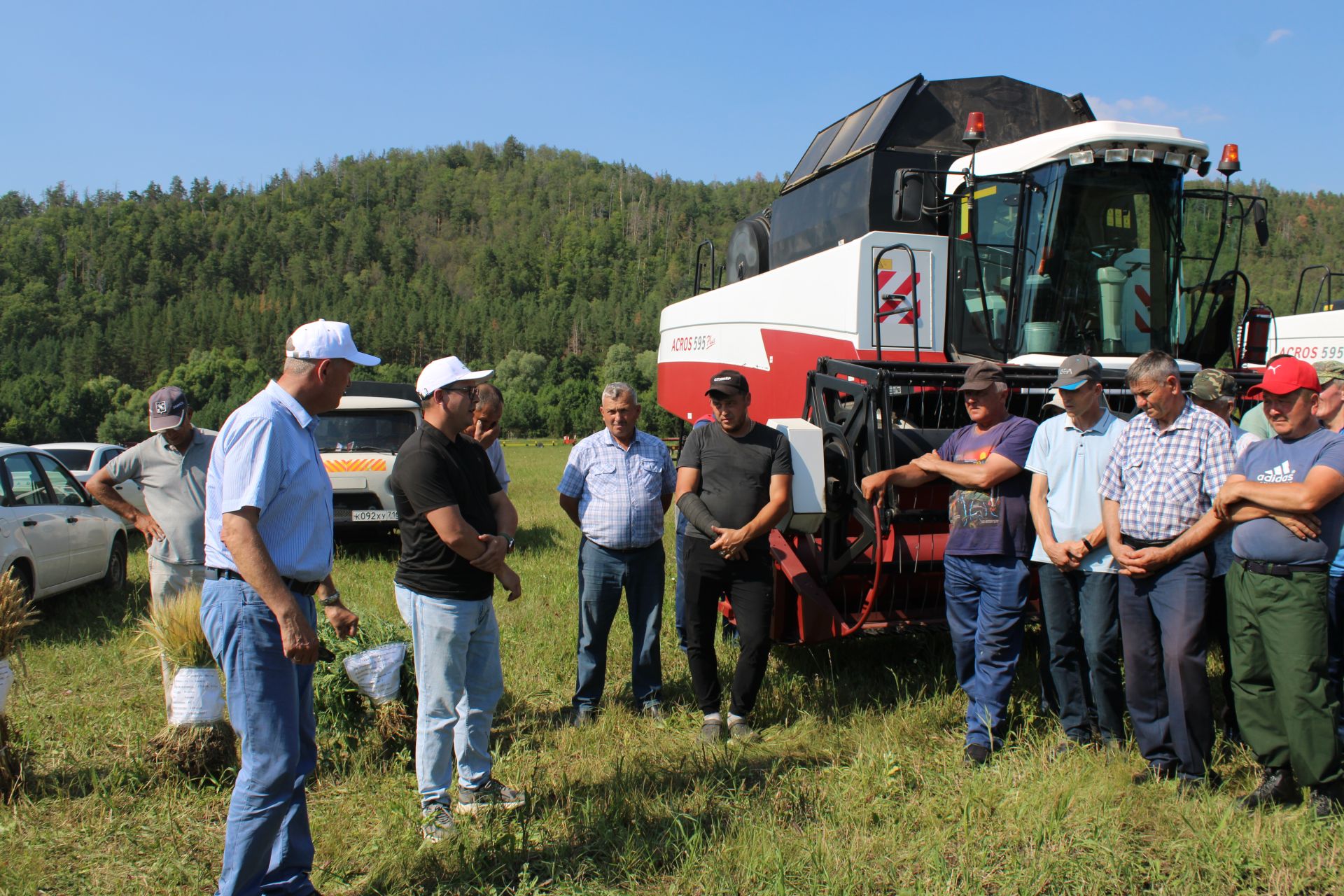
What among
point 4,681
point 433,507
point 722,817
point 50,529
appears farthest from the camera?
point 50,529

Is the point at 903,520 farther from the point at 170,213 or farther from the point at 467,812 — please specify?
the point at 170,213

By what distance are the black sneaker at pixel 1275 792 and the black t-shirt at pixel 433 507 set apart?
124 inches

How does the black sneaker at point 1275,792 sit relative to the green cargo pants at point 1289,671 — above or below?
below

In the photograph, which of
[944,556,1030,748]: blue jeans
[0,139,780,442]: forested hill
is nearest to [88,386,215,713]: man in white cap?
[944,556,1030,748]: blue jeans

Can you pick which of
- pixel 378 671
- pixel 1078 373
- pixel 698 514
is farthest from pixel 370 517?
pixel 1078 373

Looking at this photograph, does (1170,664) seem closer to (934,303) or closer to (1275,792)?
(1275,792)

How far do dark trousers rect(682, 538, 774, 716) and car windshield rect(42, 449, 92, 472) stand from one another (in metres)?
10.7

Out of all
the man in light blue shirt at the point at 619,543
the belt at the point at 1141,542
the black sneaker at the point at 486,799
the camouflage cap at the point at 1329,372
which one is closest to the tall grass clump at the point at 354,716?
the black sneaker at the point at 486,799

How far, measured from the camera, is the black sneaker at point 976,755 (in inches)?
160

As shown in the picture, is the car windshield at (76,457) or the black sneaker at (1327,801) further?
the car windshield at (76,457)

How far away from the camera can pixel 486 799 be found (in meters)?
3.57

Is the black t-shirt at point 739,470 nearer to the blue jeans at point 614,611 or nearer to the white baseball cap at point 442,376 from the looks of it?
the blue jeans at point 614,611

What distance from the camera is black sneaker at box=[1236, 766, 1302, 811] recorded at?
3.51 m

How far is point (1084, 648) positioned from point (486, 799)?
281cm
